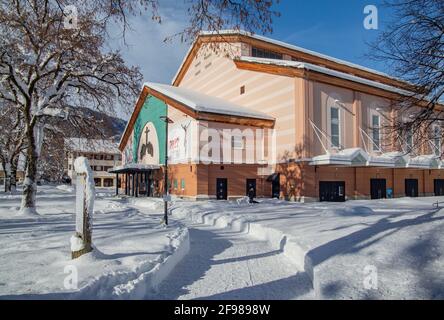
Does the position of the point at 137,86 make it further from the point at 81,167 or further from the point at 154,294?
the point at 154,294

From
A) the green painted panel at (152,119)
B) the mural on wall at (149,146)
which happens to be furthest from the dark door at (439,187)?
the mural on wall at (149,146)

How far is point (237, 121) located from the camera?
2700 centimetres

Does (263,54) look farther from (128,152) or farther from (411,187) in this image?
(128,152)

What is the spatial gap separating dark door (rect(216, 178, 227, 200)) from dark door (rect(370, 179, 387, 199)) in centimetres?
1320

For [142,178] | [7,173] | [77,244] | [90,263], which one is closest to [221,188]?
[142,178]

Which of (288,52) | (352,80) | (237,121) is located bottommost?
(237,121)

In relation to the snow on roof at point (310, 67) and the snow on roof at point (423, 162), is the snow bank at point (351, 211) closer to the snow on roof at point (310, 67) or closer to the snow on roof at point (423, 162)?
the snow on roof at point (310, 67)

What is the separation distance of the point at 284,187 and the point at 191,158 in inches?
319

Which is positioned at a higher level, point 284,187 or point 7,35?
point 7,35

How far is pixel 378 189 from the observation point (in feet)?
93.7

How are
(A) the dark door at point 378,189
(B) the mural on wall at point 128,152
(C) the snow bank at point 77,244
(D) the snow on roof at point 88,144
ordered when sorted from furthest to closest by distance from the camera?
(B) the mural on wall at point 128,152 → (A) the dark door at point 378,189 → (D) the snow on roof at point 88,144 → (C) the snow bank at point 77,244

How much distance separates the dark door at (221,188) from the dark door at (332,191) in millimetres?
7766

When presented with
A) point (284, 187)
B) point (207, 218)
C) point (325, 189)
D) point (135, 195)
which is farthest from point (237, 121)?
point (135, 195)

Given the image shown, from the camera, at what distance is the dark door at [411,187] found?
102 ft
